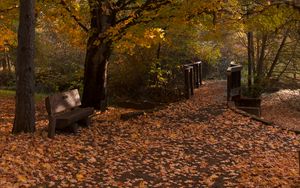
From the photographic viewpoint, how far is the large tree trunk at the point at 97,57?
12.1 metres

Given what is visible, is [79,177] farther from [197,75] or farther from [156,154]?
[197,75]

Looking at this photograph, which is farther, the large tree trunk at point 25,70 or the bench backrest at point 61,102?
the bench backrest at point 61,102

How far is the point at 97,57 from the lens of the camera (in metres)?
12.7

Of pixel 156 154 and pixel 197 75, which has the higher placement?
pixel 197 75

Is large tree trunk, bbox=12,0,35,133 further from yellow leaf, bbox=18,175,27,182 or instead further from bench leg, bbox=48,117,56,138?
yellow leaf, bbox=18,175,27,182

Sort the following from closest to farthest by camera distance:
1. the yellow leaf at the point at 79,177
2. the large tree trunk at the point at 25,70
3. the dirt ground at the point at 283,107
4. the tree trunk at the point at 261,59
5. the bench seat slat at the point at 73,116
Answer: the yellow leaf at the point at 79,177 → the large tree trunk at the point at 25,70 → the bench seat slat at the point at 73,116 → the dirt ground at the point at 283,107 → the tree trunk at the point at 261,59

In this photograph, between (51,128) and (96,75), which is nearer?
(51,128)

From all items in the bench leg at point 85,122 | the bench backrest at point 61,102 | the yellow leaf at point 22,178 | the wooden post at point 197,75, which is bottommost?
the yellow leaf at point 22,178

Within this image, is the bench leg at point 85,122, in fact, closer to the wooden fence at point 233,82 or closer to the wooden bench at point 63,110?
the wooden bench at point 63,110

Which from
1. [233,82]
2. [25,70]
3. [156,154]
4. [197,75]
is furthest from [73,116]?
[197,75]

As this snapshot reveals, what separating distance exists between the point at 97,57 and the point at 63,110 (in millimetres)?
3554

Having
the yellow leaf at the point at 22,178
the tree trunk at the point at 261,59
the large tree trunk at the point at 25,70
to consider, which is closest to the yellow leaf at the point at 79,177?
the yellow leaf at the point at 22,178

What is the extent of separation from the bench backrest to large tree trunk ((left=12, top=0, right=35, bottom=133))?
40 cm

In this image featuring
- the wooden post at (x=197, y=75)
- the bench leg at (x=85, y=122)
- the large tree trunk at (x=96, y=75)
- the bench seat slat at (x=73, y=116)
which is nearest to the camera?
the bench seat slat at (x=73, y=116)
